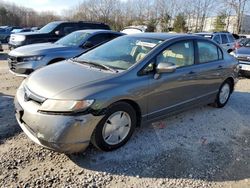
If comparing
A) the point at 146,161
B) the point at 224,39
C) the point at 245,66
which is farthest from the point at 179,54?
the point at 224,39

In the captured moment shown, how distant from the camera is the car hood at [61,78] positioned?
347 cm

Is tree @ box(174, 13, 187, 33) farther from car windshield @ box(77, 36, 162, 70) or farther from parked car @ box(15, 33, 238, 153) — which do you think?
car windshield @ box(77, 36, 162, 70)

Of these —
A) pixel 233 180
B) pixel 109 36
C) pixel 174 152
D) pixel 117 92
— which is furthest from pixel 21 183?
pixel 109 36

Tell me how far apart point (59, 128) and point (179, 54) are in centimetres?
246

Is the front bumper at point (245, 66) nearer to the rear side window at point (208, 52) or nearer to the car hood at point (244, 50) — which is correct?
the car hood at point (244, 50)

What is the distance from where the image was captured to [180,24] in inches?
1531

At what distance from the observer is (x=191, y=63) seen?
4922mm

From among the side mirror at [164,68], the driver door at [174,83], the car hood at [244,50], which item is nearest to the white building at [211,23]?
the car hood at [244,50]

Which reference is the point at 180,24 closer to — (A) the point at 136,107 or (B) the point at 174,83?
(B) the point at 174,83

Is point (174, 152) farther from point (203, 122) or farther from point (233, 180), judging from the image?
point (203, 122)

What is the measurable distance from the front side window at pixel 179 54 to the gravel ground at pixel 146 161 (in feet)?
3.58

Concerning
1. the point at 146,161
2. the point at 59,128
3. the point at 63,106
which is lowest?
the point at 146,161

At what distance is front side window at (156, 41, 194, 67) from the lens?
173 inches

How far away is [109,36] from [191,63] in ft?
15.0
